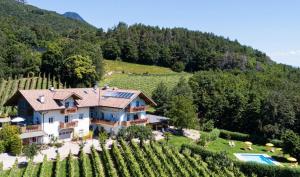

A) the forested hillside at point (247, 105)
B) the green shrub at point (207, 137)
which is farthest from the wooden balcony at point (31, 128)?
the forested hillside at point (247, 105)

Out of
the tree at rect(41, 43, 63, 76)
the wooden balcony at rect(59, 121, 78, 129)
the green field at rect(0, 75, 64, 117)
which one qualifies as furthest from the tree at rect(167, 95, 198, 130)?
the tree at rect(41, 43, 63, 76)

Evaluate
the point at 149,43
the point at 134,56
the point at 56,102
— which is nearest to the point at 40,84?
the point at 56,102

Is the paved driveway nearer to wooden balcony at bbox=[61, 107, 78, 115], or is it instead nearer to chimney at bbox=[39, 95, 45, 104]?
wooden balcony at bbox=[61, 107, 78, 115]

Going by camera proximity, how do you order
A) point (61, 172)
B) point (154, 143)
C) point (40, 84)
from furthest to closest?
1. point (40, 84)
2. point (154, 143)
3. point (61, 172)

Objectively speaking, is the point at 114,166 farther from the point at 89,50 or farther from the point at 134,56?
the point at 134,56

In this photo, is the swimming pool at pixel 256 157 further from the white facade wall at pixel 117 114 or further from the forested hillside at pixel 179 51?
the forested hillside at pixel 179 51
